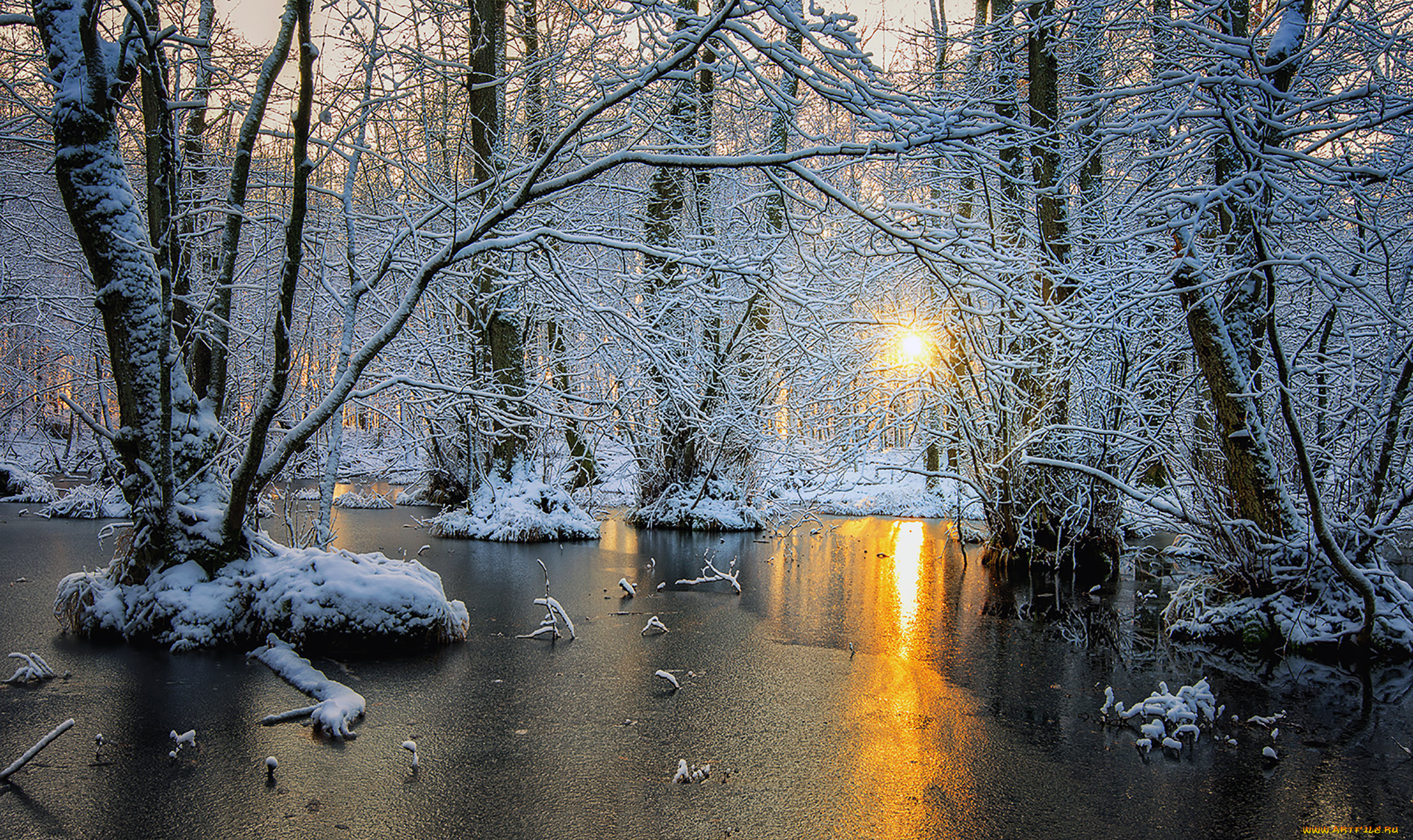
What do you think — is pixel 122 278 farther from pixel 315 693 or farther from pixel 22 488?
pixel 22 488

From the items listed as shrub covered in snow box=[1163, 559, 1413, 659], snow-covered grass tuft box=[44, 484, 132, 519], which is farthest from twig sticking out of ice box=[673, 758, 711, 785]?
snow-covered grass tuft box=[44, 484, 132, 519]

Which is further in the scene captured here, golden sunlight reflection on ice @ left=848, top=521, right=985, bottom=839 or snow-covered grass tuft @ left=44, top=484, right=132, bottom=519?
snow-covered grass tuft @ left=44, top=484, right=132, bottom=519

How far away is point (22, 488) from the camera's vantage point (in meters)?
16.7

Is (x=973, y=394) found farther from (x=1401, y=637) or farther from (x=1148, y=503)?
(x=1401, y=637)

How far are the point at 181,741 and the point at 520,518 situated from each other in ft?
28.6

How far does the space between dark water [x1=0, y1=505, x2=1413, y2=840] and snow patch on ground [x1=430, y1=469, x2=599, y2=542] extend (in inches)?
194

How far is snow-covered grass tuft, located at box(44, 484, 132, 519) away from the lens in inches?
543

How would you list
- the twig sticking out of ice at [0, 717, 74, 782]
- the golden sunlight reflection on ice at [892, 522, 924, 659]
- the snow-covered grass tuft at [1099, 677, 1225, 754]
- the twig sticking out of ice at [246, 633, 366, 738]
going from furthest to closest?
1. the golden sunlight reflection on ice at [892, 522, 924, 659]
2. the snow-covered grass tuft at [1099, 677, 1225, 754]
3. the twig sticking out of ice at [246, 633, 366, 738]
4. the twig sticking out of ice at [0, 717, 74, 782]

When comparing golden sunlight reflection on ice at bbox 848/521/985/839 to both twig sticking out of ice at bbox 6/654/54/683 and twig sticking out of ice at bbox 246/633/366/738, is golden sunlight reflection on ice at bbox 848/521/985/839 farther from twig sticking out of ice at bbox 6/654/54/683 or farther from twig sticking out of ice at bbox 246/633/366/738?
twig sticking out of ice at bbox 6/654/54/683

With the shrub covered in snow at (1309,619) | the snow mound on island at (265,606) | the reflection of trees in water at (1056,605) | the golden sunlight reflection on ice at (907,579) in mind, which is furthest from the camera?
the reflection of trees in water at (1056,605)

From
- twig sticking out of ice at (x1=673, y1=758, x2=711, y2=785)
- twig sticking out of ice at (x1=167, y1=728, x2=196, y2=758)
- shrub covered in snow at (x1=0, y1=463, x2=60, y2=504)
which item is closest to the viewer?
twig sticking out of ice at (x1=673, y1=758, x2=711, y2=785)

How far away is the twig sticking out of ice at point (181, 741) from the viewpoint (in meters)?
3.90

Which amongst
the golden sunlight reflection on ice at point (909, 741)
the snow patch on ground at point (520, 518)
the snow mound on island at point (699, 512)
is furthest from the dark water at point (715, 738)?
the snow mound on island at point (699, 512)

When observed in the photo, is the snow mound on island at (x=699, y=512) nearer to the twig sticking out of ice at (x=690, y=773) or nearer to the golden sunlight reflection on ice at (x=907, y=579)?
the golden sunlight reflection on ice at (x=907, y=579)
